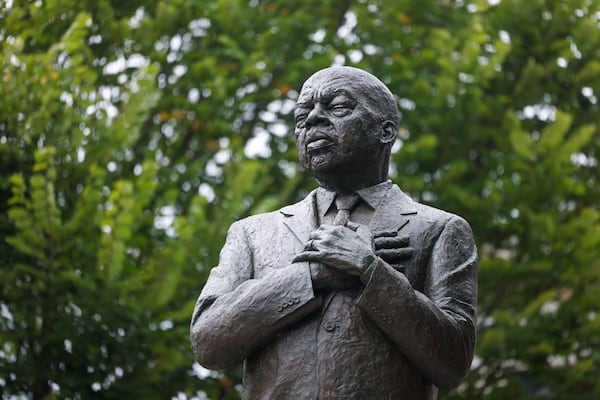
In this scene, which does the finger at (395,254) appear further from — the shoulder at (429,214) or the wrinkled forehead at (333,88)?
the wrinkled forehead at (333,88)

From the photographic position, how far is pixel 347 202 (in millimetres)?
5547

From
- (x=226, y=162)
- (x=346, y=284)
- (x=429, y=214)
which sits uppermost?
(x=346, y=284)

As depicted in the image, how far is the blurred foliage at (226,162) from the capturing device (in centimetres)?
1013

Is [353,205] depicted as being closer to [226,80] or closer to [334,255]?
[334,255]

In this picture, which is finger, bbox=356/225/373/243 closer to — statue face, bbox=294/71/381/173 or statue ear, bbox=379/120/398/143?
statue face, bbox=294/71/381/173

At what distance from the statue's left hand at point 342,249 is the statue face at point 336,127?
1.13 feet

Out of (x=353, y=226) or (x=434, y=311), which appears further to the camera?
(x=353, y=226)

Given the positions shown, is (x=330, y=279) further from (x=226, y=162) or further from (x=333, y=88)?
(x=226, y=162)

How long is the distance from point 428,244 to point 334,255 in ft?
1.55

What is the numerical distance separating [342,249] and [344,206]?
47 centimetres

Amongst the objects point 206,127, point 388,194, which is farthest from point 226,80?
point 388,194

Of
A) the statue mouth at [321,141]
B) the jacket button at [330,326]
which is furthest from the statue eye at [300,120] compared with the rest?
the jacket button at [330,326]

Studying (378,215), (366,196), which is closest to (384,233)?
(378,215)

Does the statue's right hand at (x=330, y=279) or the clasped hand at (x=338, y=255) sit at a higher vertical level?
the clasped hand at (x=338, y=255)
